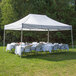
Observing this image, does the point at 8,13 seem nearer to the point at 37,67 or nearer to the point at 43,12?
the point at 43,12

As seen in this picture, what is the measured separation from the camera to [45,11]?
66.4ft

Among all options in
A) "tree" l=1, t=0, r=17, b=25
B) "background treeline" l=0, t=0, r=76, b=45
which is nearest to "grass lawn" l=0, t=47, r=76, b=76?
"background treeline" l=0, t=0, r=76, b=45

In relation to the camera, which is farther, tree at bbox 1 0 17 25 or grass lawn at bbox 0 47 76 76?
tree at bbox 1 0 17 25

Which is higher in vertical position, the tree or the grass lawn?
the tree

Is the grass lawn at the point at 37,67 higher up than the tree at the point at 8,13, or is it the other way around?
the tree at the point at 8,13

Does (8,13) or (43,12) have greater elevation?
(43,12)

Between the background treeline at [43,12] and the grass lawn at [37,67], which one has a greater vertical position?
the background treeline at [43,12]

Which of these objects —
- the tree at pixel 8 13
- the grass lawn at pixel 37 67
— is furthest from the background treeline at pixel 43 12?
the grass lawn at pixel 37 67

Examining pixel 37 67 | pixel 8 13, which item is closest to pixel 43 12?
pixel 8 13

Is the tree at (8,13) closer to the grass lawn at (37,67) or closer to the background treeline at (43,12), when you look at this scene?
the background treeline at (43,12)

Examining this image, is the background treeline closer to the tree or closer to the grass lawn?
the tree

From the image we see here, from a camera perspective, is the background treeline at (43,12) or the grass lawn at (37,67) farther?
the background treeline at (43,12)

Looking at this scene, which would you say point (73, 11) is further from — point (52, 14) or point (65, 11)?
point (52, 14)

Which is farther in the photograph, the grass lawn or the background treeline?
the background treeline
